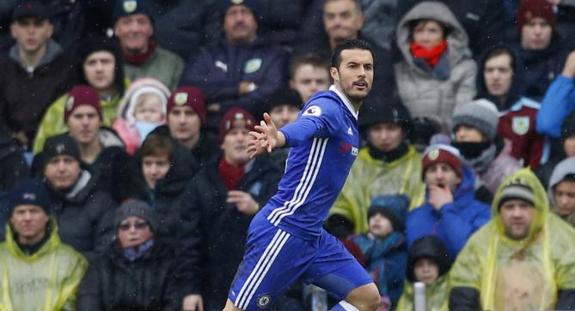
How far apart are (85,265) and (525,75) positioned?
11.5 feet

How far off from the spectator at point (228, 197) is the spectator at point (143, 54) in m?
1.16

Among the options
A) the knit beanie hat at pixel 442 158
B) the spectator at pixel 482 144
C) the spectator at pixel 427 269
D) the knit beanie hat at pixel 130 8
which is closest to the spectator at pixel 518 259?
the spectator at pixel 427 269

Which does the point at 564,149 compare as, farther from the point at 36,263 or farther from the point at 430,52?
the point at 36,263

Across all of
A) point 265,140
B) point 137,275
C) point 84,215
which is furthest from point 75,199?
point 265,140

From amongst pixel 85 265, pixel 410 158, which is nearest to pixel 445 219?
pixel 410 158

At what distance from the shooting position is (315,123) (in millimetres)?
11203

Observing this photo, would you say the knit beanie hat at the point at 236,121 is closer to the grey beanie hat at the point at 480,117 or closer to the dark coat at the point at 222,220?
the dark coat at the point at 222,220

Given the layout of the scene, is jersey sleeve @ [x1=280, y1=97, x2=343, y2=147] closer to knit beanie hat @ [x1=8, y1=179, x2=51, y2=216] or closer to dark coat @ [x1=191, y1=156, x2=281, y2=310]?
dark coat @ [x1=191, y1=156, x2=281, y2=310]

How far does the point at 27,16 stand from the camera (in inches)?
632

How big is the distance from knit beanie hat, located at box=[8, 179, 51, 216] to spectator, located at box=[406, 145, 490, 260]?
2.62 meters

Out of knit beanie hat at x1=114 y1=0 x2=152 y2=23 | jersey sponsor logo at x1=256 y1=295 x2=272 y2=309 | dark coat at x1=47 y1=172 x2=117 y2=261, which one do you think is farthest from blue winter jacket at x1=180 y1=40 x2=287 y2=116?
jersey sponsor logo at x1=256 y1=295 x2=272 y2=309

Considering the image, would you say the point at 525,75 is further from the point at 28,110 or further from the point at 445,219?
the point at 28,110

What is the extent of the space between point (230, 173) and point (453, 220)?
166 cm

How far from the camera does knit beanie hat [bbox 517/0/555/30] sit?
1504 cm
